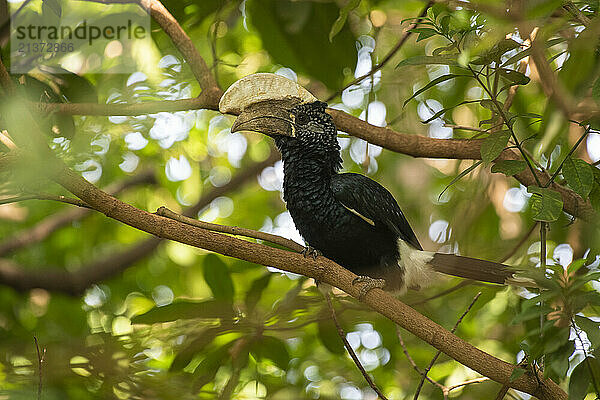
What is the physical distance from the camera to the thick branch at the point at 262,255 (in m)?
1.46

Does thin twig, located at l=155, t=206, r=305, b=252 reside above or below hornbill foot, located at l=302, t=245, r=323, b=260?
below

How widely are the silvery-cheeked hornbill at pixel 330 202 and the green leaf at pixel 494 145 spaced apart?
A: 68 centimetres

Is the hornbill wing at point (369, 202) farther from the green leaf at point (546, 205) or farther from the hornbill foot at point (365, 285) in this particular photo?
the green leaf at point (546, 205)

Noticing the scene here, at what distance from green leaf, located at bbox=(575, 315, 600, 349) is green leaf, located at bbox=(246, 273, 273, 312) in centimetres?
108

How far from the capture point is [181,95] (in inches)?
107

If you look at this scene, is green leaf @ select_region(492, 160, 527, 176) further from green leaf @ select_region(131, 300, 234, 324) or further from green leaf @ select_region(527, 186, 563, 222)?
green leaf @ select_region(131, 300, 234, 324)

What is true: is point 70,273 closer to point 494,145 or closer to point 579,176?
point 494,145

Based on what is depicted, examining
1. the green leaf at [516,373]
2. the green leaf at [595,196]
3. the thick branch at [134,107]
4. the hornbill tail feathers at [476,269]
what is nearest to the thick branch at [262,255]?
the green leaf at [516,373]

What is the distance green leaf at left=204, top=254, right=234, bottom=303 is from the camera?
2.09 meters

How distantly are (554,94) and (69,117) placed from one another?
1764 mm

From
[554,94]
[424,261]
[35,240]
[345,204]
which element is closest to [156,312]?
[345,204]

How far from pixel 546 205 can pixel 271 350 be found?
1055 mm
